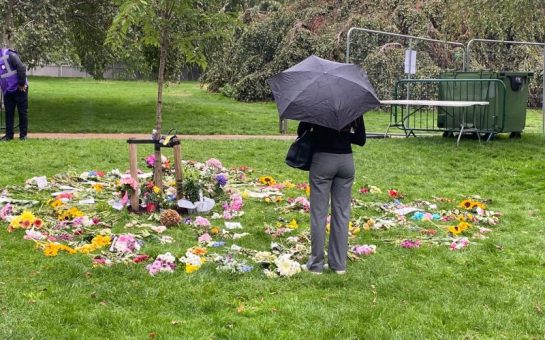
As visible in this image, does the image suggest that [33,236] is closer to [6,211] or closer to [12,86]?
[6,211]

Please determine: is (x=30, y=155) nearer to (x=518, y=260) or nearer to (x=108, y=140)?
(x=108, y=140)

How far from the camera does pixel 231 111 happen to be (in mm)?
19125

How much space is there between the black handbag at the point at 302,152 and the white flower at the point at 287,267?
0.73m

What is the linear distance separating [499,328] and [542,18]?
519 inches

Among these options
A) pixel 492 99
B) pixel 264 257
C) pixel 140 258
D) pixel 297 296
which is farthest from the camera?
pixel 492 99

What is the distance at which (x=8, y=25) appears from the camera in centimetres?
1429

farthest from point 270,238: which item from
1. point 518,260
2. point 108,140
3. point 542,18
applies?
point 542,18

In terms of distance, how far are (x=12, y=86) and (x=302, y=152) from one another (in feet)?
27.2

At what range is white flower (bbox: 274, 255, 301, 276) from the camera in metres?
4.95

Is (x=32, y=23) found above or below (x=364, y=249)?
above

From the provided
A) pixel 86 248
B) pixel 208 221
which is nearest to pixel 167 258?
pixel 86 248

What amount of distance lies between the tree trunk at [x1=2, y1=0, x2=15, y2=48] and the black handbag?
1123cm

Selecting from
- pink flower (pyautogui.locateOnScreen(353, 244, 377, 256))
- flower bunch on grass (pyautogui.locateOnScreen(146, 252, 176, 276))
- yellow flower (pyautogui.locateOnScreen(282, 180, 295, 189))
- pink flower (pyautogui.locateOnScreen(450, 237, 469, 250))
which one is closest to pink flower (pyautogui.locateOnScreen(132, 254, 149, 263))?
flower bunch on grass (pyautogui.locateOnScreen(146, 252, 176, 276))

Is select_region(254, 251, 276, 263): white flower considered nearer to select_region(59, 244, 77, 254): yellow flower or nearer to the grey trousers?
the grey trousers
